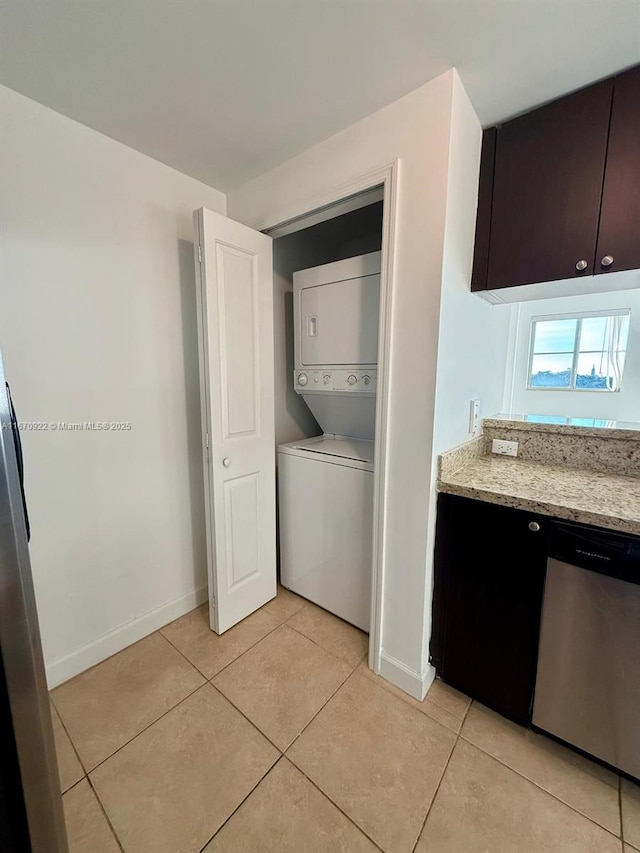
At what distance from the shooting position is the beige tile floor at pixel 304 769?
3.32ft

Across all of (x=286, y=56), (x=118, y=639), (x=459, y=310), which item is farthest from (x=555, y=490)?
(x=118, y=639)

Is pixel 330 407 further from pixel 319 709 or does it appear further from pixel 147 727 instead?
pixel 147 727

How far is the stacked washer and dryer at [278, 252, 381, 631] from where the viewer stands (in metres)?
1.74

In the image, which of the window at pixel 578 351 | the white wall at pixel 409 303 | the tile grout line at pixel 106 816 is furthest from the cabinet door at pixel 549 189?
the window at pixel 578 351

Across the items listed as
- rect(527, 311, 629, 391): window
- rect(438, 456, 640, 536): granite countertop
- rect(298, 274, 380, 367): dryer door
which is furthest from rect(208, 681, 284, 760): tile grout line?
rect(527, 311, 629, 391): window

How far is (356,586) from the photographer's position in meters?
1.80

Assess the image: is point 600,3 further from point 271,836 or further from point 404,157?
point 271,836

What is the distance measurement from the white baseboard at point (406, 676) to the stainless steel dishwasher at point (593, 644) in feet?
1.41

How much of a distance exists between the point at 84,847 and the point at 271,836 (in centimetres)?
53

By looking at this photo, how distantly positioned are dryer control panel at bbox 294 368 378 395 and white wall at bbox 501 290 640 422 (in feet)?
7.19

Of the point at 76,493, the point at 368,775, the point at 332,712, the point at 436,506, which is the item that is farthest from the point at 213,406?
the point at 368,775

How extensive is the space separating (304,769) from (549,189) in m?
2.30

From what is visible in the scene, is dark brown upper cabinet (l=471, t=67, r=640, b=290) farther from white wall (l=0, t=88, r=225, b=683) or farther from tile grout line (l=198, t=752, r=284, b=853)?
tile grout line (l=198, t=752, r=284, b=853)

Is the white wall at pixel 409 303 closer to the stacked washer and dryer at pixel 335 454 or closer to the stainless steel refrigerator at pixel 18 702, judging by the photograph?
the stacked washer and dryer at pixel 335 454
